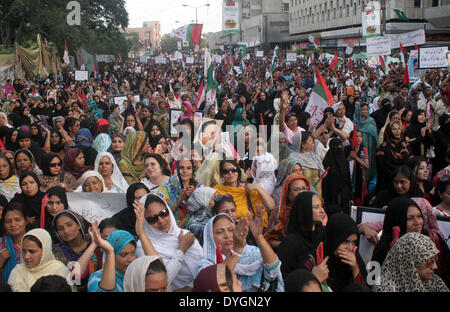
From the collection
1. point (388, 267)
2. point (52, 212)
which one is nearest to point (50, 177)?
point (52, 212)

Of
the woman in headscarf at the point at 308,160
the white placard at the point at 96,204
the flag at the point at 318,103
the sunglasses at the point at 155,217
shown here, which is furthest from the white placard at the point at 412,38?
the sunglasses at the point at 155,217

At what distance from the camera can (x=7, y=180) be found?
4.49 m

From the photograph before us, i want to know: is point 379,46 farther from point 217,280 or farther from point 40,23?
point 40,23

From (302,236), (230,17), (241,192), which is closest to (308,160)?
(241,192)

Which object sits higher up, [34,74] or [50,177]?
[34,74]

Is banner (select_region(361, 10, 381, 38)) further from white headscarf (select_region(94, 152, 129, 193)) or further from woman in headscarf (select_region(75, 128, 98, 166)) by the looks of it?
white headscarf (select_region(94, 152, 129, 193))

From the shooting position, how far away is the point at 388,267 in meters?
2.66

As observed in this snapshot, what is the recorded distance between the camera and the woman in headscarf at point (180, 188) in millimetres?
3854

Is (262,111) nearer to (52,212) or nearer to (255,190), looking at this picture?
(255,190)

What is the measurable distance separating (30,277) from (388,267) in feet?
7.06

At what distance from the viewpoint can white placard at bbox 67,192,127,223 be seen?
3.77m

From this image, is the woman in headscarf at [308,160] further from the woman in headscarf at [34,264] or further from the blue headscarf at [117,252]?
the woman in headscarf at [34,264]

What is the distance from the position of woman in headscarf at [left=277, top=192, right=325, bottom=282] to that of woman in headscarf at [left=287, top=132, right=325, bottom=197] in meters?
1.63

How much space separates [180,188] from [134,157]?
1.51m
